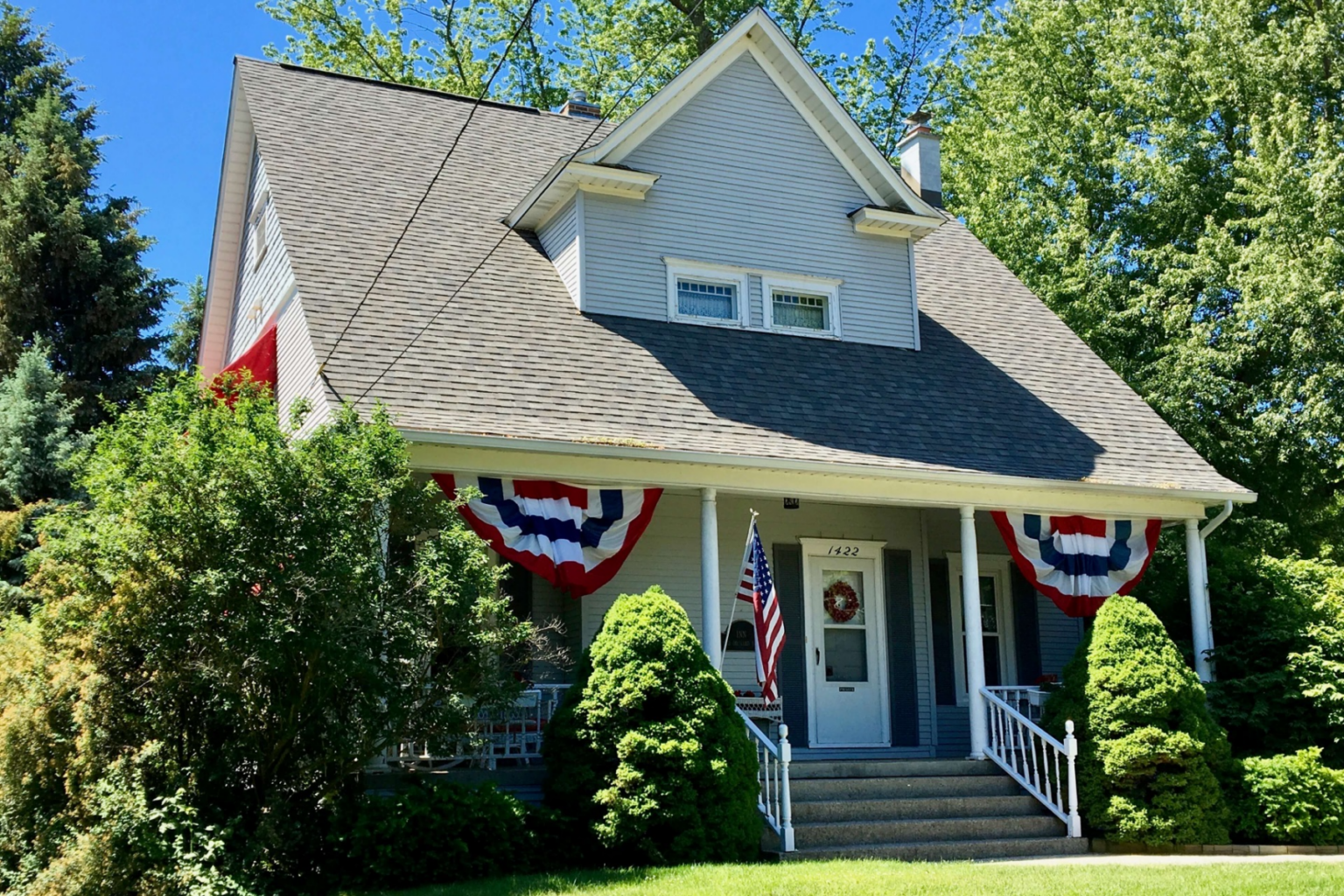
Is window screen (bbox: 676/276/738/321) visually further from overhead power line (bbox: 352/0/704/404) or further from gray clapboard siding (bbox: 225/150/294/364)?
gray clapboard siding (bbox: 225/150/294/364)

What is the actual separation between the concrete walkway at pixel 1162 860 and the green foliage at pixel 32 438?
45.3 feet

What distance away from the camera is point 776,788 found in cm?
1195

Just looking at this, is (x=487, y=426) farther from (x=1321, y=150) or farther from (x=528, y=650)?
(x=1321, y=150)

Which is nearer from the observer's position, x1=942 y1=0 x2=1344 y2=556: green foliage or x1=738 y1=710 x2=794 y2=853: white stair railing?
x1=738 y1=710 x2=794 y2=853: white stair railing

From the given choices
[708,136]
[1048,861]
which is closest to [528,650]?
[1048,861]

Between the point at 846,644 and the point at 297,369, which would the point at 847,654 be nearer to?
the point at 846,644

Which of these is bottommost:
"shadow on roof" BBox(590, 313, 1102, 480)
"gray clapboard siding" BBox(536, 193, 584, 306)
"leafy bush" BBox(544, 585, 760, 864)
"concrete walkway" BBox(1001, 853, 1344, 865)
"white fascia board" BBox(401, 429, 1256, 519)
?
"concrete walkway" BBox(1001, 853, 1344, 865)

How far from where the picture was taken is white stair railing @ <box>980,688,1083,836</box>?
13055 mm

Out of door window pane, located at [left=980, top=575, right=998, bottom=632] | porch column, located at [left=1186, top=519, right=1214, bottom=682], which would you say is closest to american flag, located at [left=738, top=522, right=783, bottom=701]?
door window pane, located at [left=980, top=575, right=998, bottom=632]

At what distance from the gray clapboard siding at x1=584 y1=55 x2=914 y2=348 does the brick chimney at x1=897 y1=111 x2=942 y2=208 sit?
287cm

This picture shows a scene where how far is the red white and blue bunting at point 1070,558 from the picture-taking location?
15.0 meters

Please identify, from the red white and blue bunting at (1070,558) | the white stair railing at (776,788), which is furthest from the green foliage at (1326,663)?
the white stair railing at (776,788)

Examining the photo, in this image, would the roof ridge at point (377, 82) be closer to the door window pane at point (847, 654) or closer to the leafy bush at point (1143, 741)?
the door window pane at point (847, 654)

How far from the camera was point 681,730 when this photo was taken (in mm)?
10719
